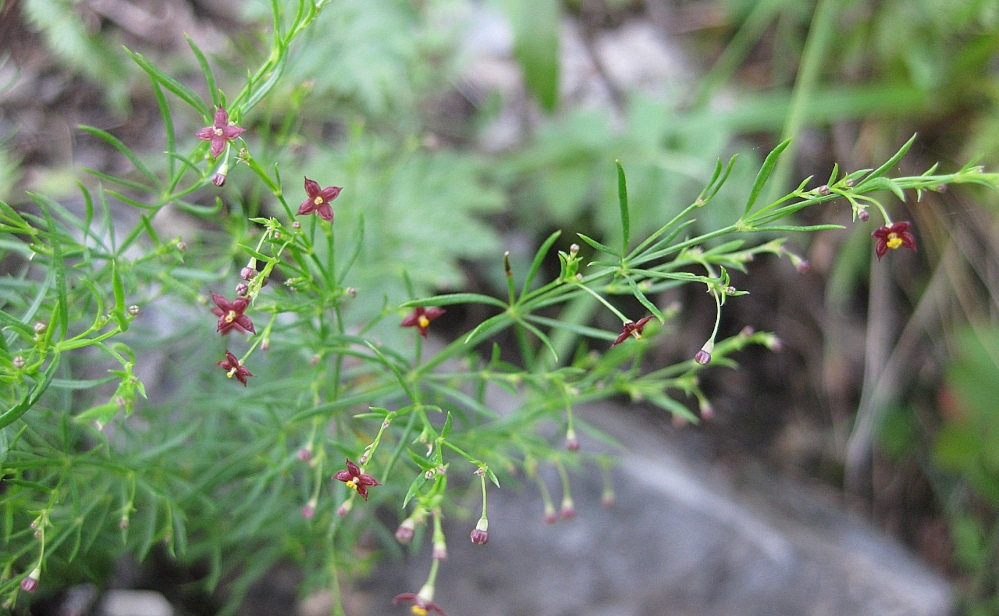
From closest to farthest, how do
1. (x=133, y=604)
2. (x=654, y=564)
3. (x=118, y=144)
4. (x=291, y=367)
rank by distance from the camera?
(x=118, y=144), (x=291, y=367), (x=133, y=604), (x=654, y=564)

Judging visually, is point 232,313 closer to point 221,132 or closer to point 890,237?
point 221,132

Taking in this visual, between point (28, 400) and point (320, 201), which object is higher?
point (320, 201)

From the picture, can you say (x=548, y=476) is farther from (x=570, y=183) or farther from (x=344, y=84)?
(x=344, y=84)

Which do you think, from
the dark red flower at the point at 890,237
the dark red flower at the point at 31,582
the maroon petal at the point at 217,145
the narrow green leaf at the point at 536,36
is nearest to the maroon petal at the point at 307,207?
the maroon petal at the point at 217,145

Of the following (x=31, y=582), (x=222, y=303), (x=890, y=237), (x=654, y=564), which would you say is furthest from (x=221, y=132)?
(x=654, y=564)

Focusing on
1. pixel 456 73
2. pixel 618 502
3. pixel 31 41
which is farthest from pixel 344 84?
pixel 618 502

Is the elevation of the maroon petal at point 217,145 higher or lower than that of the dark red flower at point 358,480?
higher

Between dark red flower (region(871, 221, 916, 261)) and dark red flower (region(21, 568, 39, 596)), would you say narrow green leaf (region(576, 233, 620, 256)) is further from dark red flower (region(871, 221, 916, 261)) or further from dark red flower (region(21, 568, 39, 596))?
dark red flower (region(21, 568, 39, 596))

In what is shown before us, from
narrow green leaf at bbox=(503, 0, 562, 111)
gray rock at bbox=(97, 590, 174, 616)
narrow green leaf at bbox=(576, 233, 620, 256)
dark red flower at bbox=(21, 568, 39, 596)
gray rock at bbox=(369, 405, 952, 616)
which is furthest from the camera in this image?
narrow green leaf at bbox=(503, 0, 562, 111)

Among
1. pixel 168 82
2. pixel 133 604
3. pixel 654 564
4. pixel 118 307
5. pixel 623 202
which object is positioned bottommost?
pixel 654 564

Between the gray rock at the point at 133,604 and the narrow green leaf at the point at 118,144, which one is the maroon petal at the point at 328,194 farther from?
the gray rock at the point at 133,604

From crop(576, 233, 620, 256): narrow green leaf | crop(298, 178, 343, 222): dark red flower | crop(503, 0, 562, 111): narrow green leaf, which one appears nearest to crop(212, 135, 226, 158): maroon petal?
crop(298, 178, 343, 222): dark red flower
